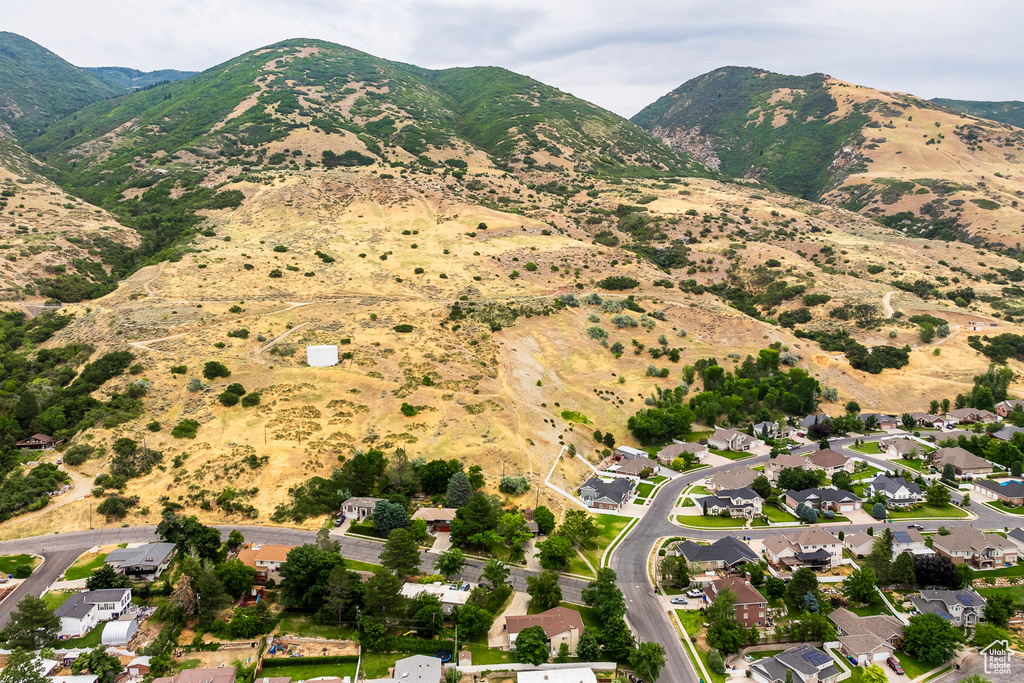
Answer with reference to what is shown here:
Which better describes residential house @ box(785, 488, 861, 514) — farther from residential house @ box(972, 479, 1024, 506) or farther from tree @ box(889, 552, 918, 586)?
residential house @ box(972, 479, 1024, 506)

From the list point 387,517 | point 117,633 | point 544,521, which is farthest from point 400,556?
point 117,633

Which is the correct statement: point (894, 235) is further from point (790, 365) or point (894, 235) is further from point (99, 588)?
point (99, 588)

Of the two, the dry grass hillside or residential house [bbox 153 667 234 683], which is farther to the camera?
the dry grass hillside

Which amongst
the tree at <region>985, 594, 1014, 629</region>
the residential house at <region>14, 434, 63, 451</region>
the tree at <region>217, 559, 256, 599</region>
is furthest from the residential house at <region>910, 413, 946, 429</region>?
the residential house at <region>14, 434, 63, 451</region>

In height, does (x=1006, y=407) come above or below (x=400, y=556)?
above

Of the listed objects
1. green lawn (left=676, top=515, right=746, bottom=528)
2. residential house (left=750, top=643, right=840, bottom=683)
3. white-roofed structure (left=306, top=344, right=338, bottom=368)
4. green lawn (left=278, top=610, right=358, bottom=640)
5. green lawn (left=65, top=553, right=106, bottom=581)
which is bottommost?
green lawn (left=278, top=610, right=358, bottom=640)

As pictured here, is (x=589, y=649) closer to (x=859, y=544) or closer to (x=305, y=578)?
(x=305, y=578)
